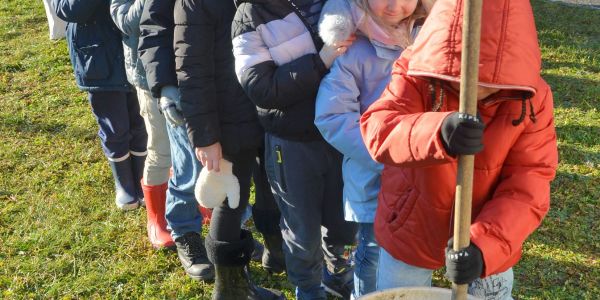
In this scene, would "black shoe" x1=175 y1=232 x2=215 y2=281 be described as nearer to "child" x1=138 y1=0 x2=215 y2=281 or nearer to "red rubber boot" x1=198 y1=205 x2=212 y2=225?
"child" x1=138 y1=0 x2=215 y2=281

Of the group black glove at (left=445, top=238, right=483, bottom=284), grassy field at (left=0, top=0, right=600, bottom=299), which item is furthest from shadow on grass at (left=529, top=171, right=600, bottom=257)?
black glove at (left=445, top=238, right=483, bottom=284)

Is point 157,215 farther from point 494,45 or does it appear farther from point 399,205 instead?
point 494,45

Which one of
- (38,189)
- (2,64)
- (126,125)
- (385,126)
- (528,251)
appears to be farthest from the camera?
(2,64)

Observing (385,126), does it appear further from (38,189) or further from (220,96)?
(38,189)

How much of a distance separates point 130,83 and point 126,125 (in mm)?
365

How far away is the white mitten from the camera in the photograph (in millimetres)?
2686

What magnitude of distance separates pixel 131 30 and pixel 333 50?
3.63ft

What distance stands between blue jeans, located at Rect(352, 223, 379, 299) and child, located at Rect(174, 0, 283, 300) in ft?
1.79

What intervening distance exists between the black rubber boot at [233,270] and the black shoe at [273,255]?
212mm

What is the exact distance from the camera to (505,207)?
1917 mm

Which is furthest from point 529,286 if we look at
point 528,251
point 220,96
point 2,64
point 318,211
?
point 2,64

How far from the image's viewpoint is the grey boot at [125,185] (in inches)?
153

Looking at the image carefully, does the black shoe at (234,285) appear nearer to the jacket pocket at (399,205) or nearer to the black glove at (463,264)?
the jacket pocket at (399,205)

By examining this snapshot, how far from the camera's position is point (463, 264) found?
5.79ft
